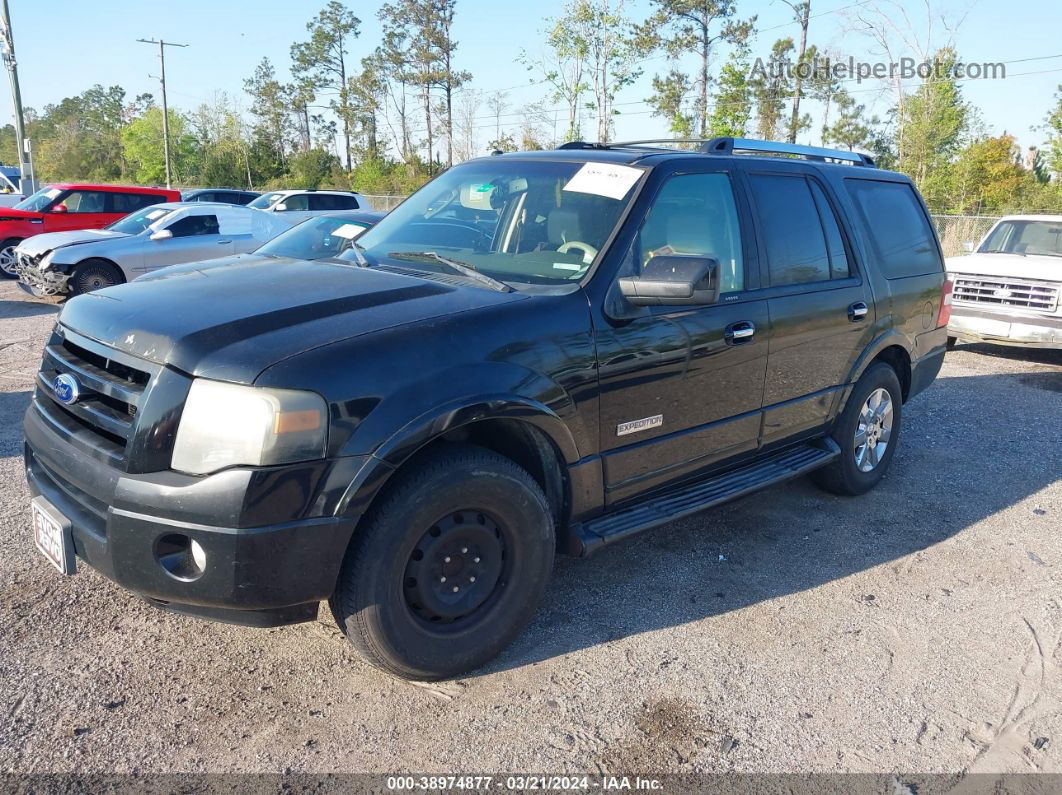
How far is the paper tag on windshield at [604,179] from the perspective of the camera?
11.5 ft

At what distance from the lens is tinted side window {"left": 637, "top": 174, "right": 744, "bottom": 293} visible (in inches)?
137

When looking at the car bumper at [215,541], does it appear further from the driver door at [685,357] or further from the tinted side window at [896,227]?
the tinted side window at [896,227]

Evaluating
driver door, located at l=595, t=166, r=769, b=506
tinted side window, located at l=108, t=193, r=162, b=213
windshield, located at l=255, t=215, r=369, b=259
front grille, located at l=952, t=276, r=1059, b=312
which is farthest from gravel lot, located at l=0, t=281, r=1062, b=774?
tinted side window, located at l=108, t=193, r=162, b=213

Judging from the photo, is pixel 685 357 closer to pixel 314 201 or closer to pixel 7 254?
pixel 7 254

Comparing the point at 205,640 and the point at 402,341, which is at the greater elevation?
the point at 402,341

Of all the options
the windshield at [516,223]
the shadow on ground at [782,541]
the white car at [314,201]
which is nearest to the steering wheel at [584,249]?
the windshield at [516,223]

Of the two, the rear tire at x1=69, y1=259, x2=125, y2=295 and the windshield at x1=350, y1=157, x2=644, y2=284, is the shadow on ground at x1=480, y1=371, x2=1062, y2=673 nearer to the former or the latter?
the windshield at x1=350, y1=157, x2=644, y2=284

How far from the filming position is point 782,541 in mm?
4355

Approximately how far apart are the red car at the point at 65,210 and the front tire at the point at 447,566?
13967 mm

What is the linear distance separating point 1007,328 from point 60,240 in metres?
12.4

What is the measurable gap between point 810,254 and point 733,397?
41.8 inches

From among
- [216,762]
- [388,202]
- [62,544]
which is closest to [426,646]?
[216,762]

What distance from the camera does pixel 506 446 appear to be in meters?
3.12

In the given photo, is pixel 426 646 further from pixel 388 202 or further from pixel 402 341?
pixel 388 202
